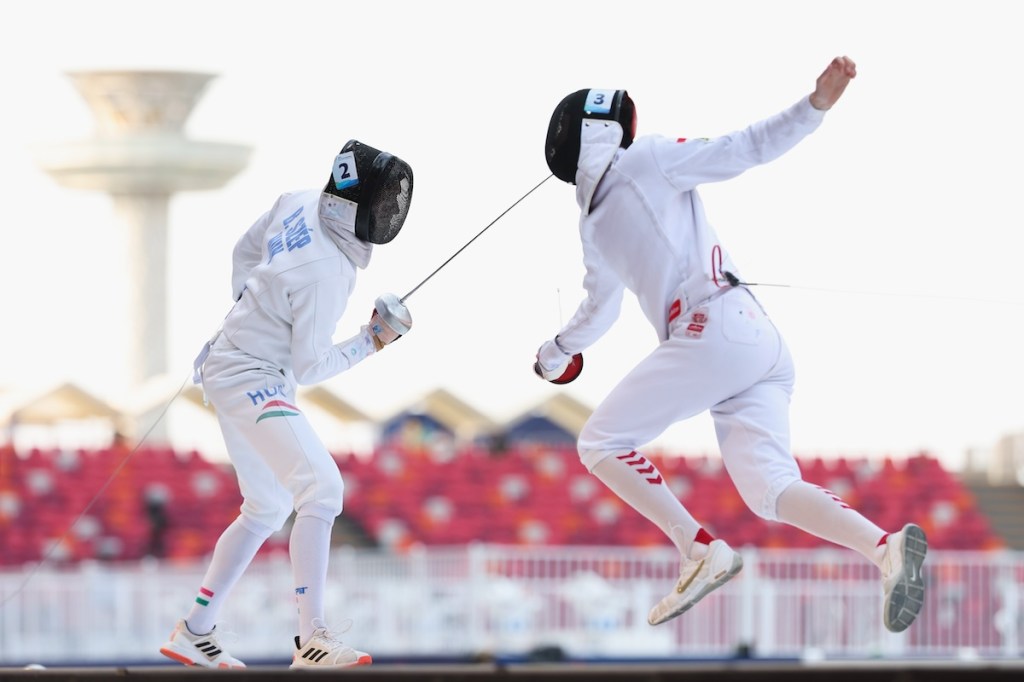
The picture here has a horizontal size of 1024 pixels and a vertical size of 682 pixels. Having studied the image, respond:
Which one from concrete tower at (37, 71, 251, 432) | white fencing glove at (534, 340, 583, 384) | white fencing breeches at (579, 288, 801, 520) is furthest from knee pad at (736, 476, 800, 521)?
concrete tower at (37, 71, 251, 432)

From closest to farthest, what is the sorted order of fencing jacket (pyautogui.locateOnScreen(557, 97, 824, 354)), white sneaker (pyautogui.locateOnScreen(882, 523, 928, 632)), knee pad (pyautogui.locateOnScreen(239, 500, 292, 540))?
white sneaker (pyautogui.locateOnScreen(882, 523, 928, 632))
fencing jacket (pyautogui.locateOnScreen(557, 97, 824, 354))
knee pad (pyautogui.locateOnScreen(239, 500, 292, 540))

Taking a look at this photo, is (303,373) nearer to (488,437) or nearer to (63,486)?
(63,486)

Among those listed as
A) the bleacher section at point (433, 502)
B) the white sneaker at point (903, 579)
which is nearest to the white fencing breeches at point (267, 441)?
the white sneaker at point (903, 579)

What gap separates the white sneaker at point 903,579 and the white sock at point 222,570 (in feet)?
4.29

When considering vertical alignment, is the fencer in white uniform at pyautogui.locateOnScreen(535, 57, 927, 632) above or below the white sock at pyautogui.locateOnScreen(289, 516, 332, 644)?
above

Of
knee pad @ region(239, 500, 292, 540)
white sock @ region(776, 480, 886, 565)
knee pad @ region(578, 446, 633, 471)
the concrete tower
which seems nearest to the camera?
white sock @ region(776, 480, 886, 565)

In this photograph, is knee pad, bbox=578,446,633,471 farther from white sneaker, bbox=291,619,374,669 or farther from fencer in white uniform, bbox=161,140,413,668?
white sneaker, bbox=291,619,374,669

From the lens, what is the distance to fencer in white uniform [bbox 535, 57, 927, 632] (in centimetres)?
338

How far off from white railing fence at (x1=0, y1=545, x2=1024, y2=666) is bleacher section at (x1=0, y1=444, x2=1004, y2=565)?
0.74m

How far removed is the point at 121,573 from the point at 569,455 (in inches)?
134

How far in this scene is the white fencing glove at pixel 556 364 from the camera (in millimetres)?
3734

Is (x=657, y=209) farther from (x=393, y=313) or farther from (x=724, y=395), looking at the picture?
(x=393, y=313)

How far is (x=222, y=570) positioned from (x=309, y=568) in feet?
0.91

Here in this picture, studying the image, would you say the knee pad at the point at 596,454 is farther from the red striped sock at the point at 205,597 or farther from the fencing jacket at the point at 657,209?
the red striped sock at the point at 205,597
